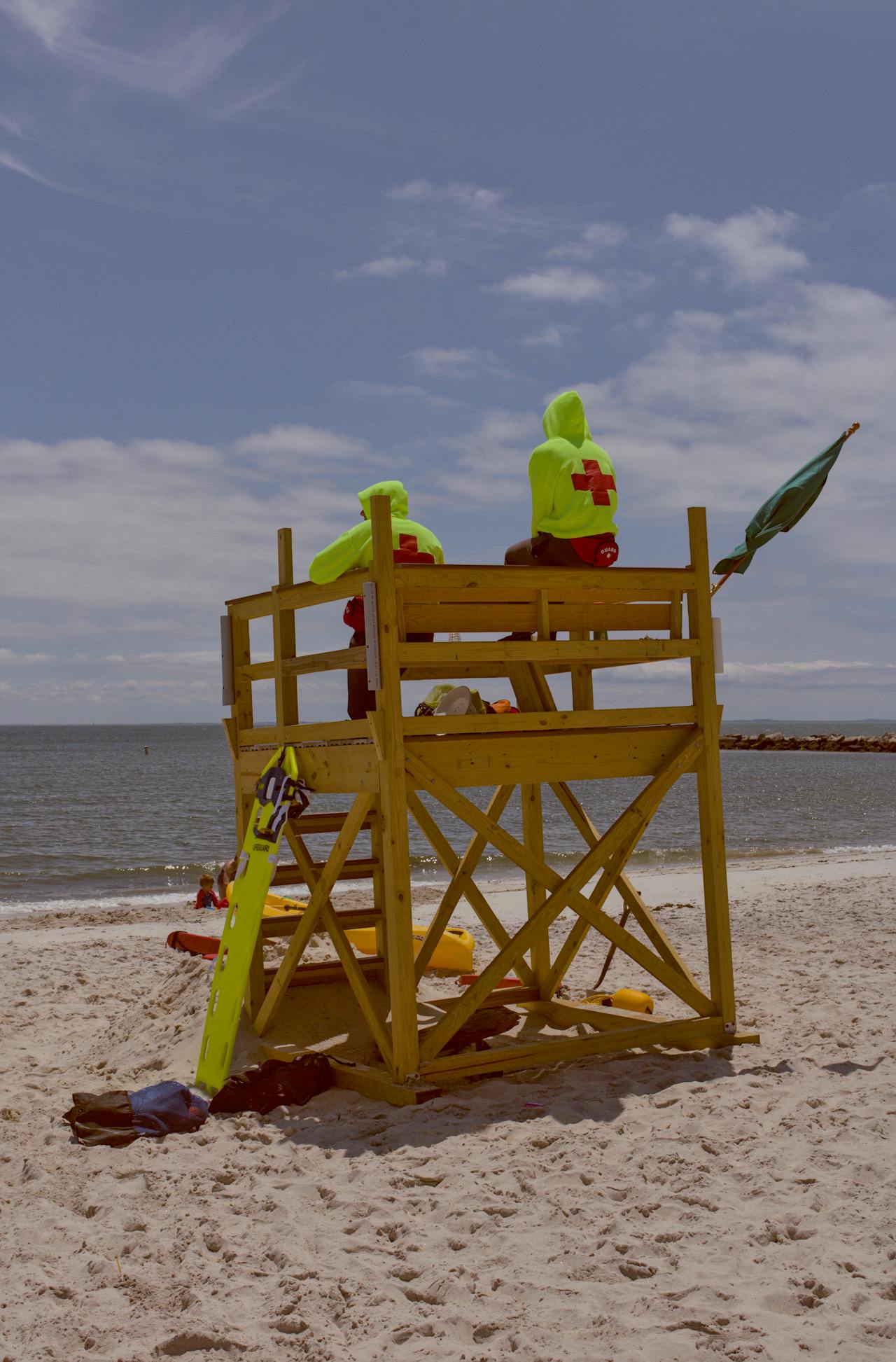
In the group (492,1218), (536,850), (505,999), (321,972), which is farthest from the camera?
(505,999)

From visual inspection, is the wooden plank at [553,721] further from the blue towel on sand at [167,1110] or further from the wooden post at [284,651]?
the blue towel on sand at [167,1110]

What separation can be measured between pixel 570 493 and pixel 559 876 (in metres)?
2.13

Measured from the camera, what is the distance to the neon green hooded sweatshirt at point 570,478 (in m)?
6.62

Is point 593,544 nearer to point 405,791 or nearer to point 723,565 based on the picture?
point 723,565

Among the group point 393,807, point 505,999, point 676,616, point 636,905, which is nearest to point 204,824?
point 505,999

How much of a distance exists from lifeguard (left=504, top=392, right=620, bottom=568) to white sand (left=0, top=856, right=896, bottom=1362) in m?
2.81

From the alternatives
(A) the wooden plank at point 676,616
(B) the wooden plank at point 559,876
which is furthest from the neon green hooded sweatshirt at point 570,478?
(B) the wooden plank at point 559,876

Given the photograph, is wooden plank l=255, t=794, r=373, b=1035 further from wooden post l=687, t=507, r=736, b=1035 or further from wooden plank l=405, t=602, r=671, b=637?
wooden post l=687, t=507, r=736, b=1035

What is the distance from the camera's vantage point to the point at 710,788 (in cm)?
684

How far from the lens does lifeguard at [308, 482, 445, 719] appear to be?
252 inches

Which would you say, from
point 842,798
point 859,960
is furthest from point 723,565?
point 842,798

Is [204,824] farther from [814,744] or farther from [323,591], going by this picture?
[814,744]

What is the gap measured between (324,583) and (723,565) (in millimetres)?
2455

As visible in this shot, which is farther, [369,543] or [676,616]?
[676,616]
